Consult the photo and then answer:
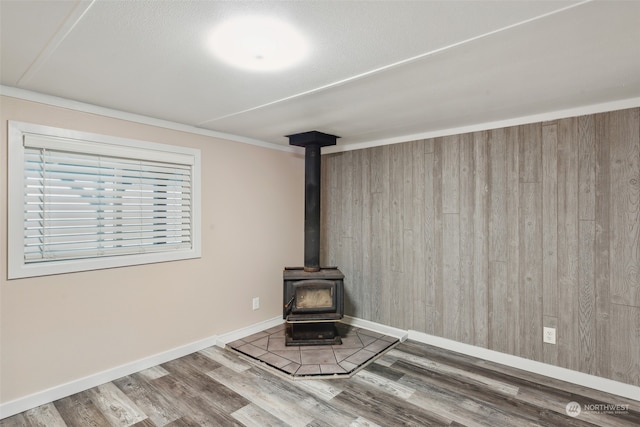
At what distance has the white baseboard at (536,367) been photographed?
2.51 meters

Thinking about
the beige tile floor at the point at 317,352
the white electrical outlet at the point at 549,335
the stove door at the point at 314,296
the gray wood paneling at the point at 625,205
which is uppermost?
the gray wood paneling at the point at 625,205

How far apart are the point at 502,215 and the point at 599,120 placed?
3.34ft

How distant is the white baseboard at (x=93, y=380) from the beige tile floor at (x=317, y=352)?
1.39ft

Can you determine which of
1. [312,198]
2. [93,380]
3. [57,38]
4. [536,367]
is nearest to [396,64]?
[57,38]

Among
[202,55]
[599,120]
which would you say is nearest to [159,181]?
[202,55]

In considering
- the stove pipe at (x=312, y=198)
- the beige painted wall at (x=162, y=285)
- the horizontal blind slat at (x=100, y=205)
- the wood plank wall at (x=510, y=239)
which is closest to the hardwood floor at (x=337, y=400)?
the beige painted wall at (x=162, y=285)

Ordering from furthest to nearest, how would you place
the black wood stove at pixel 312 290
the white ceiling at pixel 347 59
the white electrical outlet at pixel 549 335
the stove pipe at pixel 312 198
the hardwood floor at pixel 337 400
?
1. the stove pipe at pixel 312 198
2. the black wood stove at pixel 312 290
3. the white electrical outlet at pixel 549 335
4. the hardwood floor at pixel 337 400
5. the white ceiling at pixel 347 59

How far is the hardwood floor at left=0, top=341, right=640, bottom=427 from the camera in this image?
221 centimetres

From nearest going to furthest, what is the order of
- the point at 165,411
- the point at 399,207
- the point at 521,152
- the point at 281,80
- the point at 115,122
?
the point at 281,80
the point at 165,411
the point at 115,122
the point at 521,152
the point at 399,207

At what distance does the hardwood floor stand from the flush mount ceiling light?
7.36 ft

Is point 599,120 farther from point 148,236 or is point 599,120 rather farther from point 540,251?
point 148,236

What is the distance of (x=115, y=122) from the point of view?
2.74 metres

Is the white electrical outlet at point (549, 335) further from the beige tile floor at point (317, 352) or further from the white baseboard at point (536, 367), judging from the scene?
the beige tile floor at point (317, 352)

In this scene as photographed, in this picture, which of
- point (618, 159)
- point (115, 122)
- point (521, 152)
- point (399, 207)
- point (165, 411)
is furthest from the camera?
point (399, 207)
